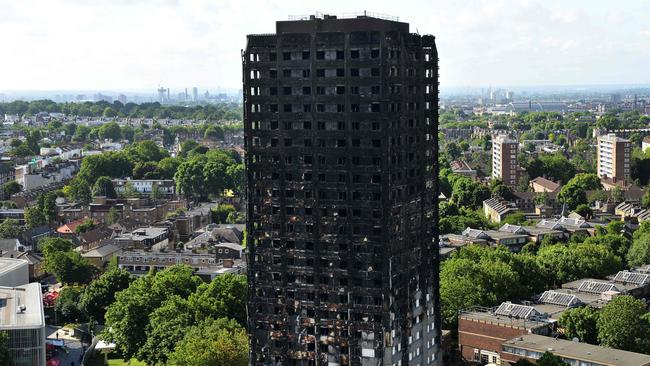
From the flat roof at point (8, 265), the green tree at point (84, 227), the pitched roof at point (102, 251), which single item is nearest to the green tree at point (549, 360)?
the flat roof at point (8, 265)

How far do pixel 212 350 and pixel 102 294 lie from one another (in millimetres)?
24291

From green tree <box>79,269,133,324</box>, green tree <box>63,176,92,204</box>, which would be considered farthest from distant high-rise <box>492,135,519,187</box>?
green tree <box>79,269,133,324</box>

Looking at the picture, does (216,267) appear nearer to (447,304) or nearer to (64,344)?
(64,344)

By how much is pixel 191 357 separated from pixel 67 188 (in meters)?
93.8

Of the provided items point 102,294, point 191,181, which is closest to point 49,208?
point 191,181

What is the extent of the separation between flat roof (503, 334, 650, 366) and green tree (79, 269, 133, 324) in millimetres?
34909

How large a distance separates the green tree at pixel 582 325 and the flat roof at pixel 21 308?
110 feet

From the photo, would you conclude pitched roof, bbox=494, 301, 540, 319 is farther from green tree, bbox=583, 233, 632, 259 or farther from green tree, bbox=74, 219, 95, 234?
green tree, bbox=74, 219, 95, 234

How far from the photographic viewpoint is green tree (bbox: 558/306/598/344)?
207 ft

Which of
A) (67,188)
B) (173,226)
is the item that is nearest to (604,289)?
(173,226)

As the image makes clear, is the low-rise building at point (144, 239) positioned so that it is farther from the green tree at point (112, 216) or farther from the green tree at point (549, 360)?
the green tree at point (549, 360)

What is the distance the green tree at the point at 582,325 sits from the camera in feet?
207

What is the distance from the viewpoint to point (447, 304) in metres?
70.5

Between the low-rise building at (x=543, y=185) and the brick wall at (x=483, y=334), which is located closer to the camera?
the brick wall at (x=483, y=334)
